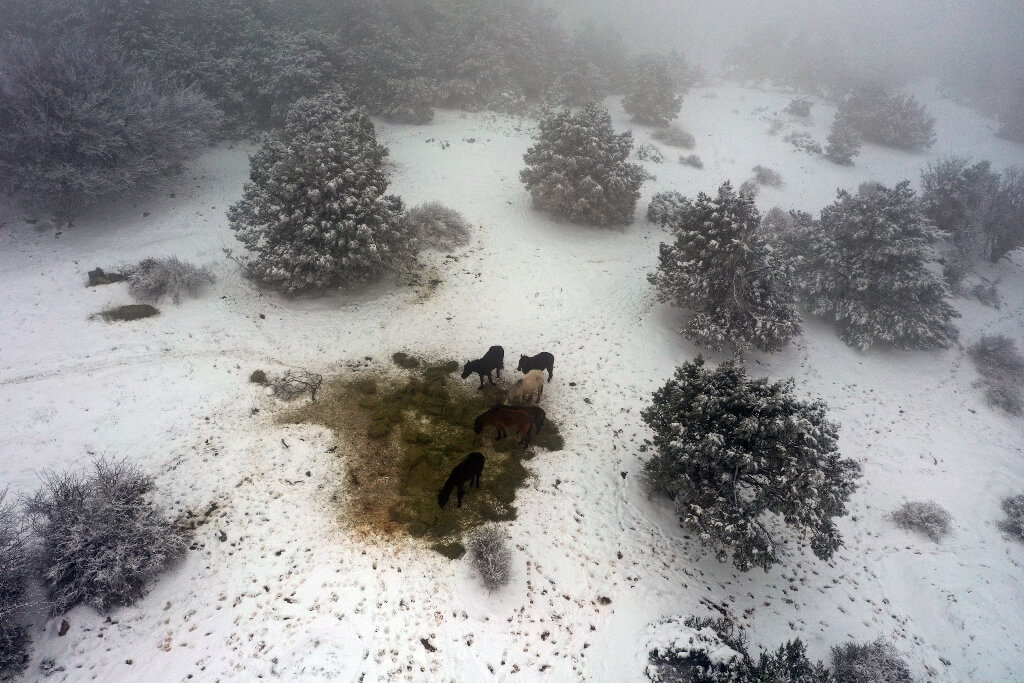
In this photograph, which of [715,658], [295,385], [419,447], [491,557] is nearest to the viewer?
[715,658]

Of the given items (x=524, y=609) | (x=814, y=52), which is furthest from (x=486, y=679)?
(x=814, y=52)

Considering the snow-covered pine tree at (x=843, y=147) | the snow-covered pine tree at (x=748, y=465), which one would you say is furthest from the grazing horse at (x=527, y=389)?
the snow-covered pine tree at (x=843, y=147)

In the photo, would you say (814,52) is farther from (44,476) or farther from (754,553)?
(44,476)

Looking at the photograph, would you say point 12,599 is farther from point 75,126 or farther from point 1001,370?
point 1001,370

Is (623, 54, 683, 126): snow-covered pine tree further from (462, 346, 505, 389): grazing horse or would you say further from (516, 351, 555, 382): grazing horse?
(462, 346, 505, 389): grazing horse

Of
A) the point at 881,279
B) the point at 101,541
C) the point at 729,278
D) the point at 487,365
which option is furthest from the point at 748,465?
the point at 881,279

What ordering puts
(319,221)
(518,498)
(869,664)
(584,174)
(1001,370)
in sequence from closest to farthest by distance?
(869,664), (518,498), (319,221), (1001,370), (584,174)
